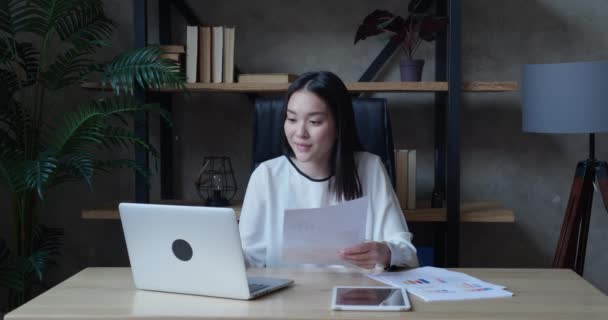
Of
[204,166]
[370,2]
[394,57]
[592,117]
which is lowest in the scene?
[204,166]

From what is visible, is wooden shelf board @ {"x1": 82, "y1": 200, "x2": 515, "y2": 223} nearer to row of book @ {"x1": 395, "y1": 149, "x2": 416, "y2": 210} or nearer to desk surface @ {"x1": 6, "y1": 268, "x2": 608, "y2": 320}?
row of book @ {"x1": 395, "y1": 149, "x2": 416, "y2": 210}

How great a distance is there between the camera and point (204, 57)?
279cm

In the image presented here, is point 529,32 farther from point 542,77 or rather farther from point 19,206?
point 19,206

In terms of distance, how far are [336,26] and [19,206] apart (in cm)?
149

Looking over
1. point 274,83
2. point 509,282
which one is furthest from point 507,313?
point 274,83

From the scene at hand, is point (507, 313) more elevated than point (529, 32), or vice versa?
point (529, 32)

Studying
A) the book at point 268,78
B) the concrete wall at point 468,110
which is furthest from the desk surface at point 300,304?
the concrete wall at point 468,110

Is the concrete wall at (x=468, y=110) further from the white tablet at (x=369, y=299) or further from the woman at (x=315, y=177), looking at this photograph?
the white tablet at (x=369, y=299)

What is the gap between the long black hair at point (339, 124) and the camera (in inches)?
77.2

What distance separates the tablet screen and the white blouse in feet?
1.45

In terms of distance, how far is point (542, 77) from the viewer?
2543 millimetres

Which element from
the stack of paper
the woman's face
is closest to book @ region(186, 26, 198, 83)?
the woman's face

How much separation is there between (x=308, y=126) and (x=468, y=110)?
4.63ft

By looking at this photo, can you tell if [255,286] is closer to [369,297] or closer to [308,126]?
[369,297]
